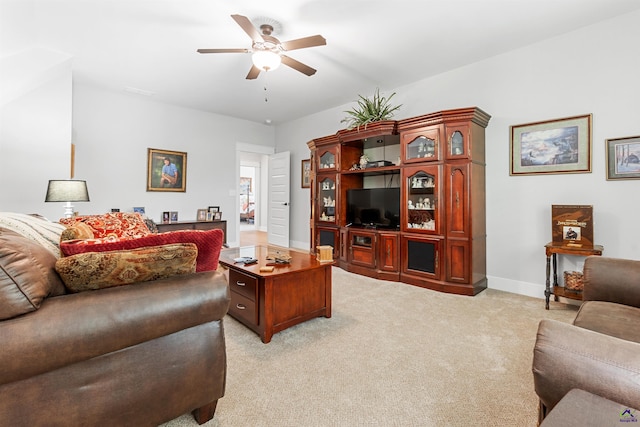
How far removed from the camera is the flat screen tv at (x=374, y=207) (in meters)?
4.06

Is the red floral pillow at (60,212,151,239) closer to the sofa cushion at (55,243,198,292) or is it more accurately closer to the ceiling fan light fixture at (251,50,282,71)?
the sofa cushion at (55,243,198,292)

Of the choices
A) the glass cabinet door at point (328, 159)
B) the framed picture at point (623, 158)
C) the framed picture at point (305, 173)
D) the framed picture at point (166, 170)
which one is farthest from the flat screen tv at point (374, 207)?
the framed picture at point (166, 170)

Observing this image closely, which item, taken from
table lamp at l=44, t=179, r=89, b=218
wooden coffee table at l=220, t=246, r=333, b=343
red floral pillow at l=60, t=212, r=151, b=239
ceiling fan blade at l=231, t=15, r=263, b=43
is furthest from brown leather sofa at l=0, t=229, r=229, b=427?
table lamp at l=44, t=179, r=89, b=218

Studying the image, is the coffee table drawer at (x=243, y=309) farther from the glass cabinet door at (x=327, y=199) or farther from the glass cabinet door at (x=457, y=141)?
the glass cabinet door at (x=457, y=141)

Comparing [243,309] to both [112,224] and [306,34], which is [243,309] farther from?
[306,34]

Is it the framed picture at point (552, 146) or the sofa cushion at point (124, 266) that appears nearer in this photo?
the sofa cushion at point (124, 266)

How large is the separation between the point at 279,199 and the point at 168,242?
5190 millimetres

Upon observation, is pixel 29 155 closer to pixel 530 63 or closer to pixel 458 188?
pixel 458 188

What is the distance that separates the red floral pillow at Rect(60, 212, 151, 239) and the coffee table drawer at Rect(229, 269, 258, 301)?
0.84 metres

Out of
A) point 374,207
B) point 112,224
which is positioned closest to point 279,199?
point 374,207

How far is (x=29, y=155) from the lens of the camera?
135 inches

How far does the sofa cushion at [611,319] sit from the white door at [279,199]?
5.19m

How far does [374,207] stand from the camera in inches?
169

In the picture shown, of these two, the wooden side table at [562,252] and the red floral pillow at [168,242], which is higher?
the red floral pillow at [168,242]
